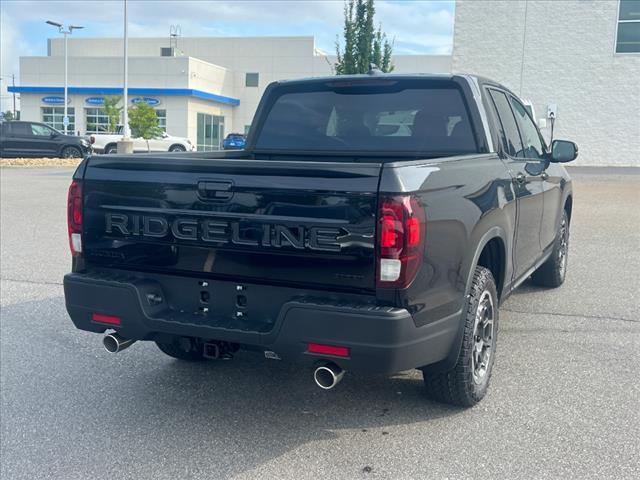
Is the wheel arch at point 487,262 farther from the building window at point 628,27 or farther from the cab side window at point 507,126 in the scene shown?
the building window at point 628,27

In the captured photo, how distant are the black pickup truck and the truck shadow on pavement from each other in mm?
456

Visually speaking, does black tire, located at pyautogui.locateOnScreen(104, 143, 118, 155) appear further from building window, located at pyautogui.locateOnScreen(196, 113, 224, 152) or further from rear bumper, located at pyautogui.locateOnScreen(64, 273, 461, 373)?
rear bumper, located at pyautogui.locateOnScreen(64, 273, 461, 373)

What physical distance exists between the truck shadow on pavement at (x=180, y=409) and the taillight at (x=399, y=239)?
1012 millimetres

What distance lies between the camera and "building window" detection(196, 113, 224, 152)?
57.0m

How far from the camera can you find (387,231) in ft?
10.8

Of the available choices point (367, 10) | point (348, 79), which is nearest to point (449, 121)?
point (348, 79)

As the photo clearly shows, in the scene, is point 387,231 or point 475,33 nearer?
point 387,231

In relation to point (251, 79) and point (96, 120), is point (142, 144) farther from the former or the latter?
point (251, 79)

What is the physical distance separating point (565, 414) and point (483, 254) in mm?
1049

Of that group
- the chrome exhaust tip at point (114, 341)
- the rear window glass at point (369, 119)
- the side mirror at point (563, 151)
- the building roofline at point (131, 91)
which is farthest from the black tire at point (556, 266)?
the building roofline at point (131, 91)

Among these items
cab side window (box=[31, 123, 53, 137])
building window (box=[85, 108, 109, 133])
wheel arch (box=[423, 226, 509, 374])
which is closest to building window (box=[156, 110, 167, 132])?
building window (box=[85, 108, 109, 133])

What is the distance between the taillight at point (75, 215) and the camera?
4.05 meters

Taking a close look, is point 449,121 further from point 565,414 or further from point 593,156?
point 593,156

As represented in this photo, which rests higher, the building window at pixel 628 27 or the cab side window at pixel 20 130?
the building window at pixel 628 27
